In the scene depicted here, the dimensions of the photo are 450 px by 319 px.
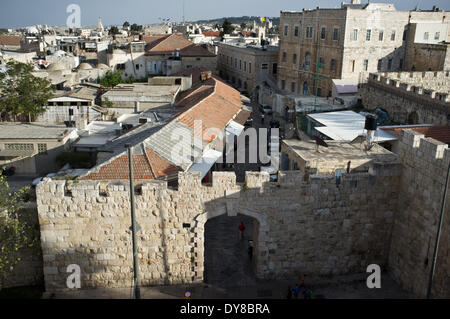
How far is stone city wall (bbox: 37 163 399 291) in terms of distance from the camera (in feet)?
43.6

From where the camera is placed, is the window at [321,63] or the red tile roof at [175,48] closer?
the window at [321,63]

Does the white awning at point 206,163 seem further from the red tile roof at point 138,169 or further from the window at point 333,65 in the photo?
the window at point 333,65

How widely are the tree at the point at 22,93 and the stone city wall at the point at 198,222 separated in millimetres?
18877

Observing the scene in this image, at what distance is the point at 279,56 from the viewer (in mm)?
45812

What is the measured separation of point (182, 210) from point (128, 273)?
9.60ft

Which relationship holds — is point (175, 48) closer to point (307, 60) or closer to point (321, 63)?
point (307, 60)

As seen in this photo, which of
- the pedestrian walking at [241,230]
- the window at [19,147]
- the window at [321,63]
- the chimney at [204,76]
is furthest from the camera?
the chimney at [204,76]

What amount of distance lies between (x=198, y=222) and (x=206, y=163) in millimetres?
6020

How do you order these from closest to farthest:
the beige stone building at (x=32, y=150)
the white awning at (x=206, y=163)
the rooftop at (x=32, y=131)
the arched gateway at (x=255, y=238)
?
the arched gateway at (x=255, y=238)
the white awning at (x=206, y=163)
the beige stone building at (x=32, y=150)
the rooftop at (x=32, y=131)

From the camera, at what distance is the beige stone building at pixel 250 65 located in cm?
4806

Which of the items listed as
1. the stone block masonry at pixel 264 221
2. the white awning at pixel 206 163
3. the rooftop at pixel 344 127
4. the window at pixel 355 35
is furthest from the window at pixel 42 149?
the window at pixel 355 35

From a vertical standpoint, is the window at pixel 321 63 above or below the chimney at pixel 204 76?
above

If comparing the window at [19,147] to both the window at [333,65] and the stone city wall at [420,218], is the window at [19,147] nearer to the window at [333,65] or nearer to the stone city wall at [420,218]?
the stone city wall at [420,218]

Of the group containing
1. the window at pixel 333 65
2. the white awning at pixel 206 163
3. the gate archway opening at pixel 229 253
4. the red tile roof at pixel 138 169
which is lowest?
the gate archway opening at pixel 229 253
